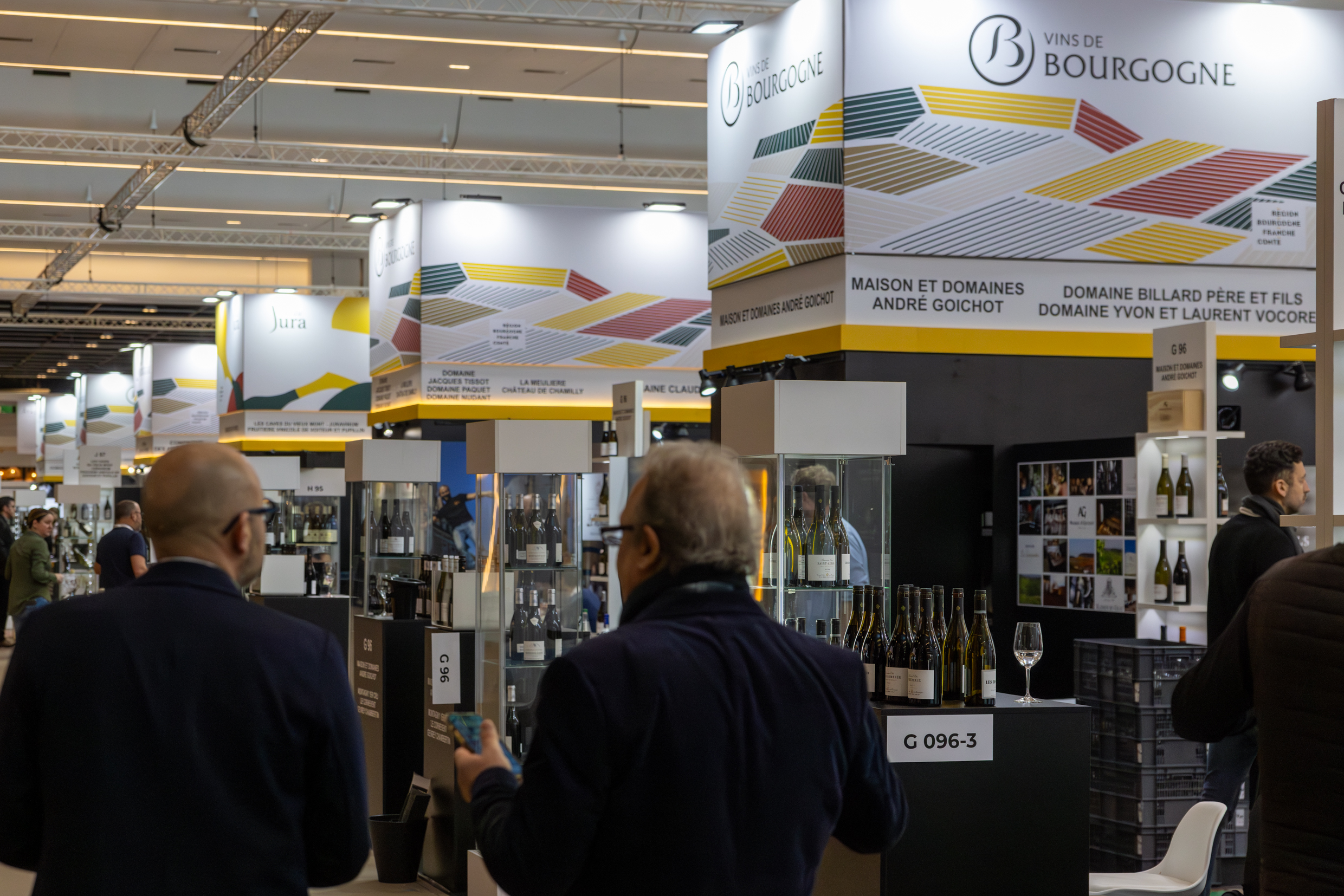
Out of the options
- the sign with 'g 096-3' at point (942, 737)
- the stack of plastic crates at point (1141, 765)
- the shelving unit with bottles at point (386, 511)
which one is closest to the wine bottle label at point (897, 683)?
the sign with 'g 096-3' at point (942, 737)

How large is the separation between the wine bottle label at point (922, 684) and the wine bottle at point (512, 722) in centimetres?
233

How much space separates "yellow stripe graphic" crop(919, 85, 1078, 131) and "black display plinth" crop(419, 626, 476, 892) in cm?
324

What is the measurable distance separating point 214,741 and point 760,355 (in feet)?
17.8

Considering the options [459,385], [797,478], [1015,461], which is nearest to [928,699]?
[797,478]

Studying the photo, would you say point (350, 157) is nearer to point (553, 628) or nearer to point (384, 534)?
point (384, 534)

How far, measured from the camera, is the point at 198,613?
197cm

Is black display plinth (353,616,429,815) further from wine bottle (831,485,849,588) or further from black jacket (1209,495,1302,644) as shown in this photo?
black jacket (1209,495,1302,644)

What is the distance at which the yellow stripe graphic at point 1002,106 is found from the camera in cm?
655

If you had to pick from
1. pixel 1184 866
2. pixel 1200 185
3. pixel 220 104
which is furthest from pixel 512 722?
pixel 220 104

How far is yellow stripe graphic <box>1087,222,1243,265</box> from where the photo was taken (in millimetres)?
6812

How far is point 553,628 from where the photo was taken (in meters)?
5.59

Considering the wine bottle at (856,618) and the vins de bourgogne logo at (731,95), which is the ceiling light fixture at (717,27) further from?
the wine bottle at (856,618)

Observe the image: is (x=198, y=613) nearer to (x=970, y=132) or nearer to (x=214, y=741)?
(x=214, y=741)

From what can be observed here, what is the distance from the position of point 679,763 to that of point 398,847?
4.53m
